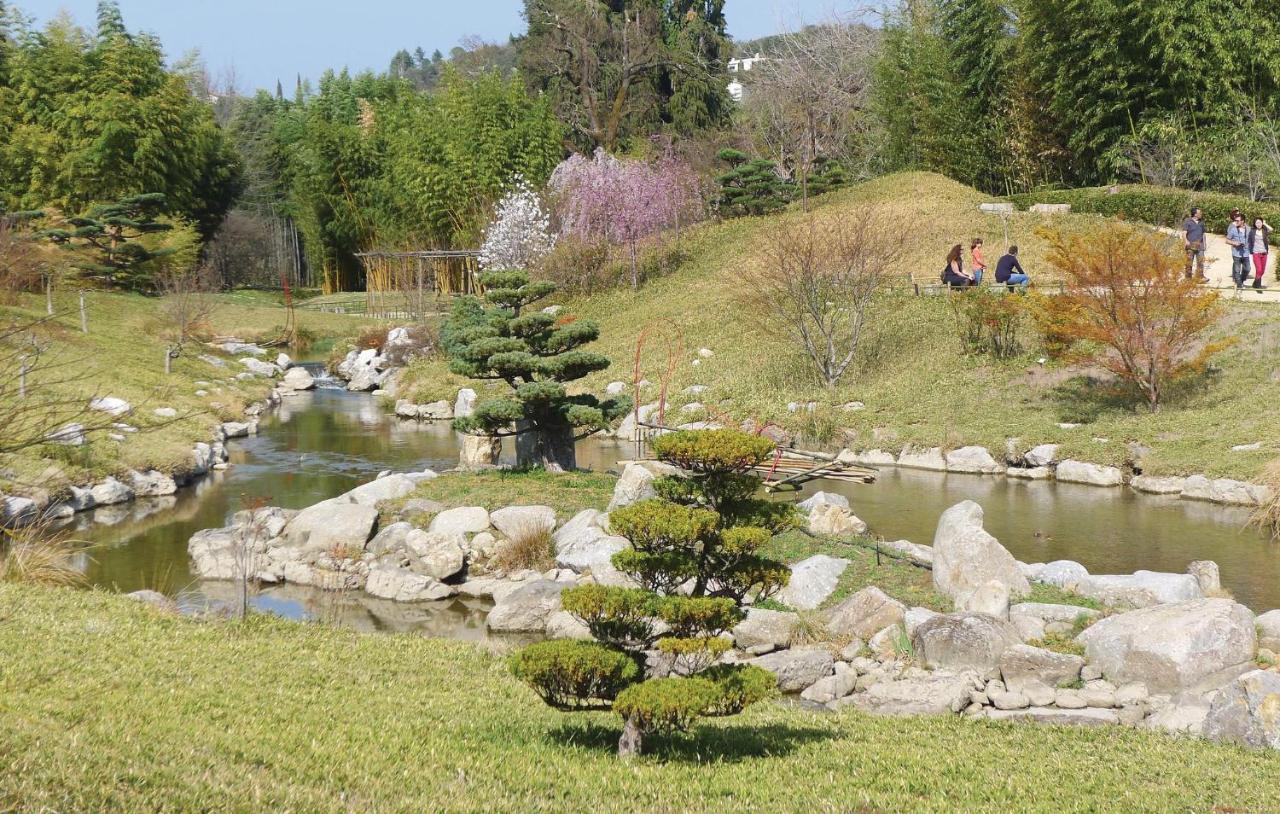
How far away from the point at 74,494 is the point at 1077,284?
49.5 feet

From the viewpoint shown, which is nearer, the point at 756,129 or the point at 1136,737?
the point at 1136,737

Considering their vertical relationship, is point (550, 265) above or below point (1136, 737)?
above

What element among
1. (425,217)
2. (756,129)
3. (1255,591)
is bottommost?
(1255,591)

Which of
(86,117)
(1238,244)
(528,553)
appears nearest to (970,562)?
(528,553)

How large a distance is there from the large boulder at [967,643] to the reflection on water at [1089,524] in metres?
3.20

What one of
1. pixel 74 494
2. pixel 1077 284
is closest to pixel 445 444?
pixel 74 494

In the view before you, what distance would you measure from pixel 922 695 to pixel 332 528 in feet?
24.7

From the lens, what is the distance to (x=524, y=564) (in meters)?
12.6

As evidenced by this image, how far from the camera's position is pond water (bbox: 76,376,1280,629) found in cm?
1164

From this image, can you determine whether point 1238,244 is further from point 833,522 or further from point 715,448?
point 715,448

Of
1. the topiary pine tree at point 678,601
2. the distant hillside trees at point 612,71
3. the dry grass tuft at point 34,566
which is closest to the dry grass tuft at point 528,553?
the dry grass tuft at point 34,566

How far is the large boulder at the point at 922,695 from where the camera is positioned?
7969 mm

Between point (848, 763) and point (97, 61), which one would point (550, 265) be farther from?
point (848, 763)

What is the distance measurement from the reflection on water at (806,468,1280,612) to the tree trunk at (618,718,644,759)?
23.8 ft
